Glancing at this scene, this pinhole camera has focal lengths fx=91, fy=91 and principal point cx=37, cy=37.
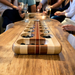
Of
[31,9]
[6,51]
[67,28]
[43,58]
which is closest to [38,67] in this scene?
[43,58]

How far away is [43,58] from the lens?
0.37 m

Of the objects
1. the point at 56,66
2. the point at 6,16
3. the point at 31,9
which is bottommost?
the point at 56,66

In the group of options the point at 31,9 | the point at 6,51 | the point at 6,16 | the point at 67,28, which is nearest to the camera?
the point at 6,51

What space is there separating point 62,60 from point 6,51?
10.0 inches

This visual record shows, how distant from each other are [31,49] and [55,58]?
0.11 metres

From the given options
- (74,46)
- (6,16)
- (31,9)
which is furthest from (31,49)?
(31,9)

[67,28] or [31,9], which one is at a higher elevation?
[31,9]

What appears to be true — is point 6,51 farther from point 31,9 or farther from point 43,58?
point 31,9

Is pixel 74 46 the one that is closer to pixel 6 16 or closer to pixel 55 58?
pixel 55 58

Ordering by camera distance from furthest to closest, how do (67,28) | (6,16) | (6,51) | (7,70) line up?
1. (6,16)
2. (67,28)
3. (6,51)
4. (7,70)

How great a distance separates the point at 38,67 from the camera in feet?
1.02

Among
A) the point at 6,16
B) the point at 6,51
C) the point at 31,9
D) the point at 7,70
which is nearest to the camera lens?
the point at 7,70

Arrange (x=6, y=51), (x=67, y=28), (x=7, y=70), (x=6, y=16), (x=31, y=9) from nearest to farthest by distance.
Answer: (x=7, y=70), (x=6, y=51), (x=67, y=28), (x=6, y=16), (x=31, y=9)

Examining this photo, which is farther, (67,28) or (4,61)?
(67,28)
